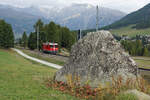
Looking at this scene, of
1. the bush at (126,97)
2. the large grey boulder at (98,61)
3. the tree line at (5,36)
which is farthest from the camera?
the tree line at (5,36)

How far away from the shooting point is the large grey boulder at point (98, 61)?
9.70 metres

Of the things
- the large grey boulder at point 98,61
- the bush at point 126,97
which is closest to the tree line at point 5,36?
the large grey boulder at point 98,61

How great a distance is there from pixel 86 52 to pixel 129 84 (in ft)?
10.4

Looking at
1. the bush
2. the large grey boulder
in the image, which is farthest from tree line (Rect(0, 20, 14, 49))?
the bush

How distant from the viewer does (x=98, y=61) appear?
10156 mm

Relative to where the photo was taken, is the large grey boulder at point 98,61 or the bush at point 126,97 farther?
the large grey boulder at point 98,61

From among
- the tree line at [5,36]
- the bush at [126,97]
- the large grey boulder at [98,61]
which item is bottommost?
the bush at [126,97]

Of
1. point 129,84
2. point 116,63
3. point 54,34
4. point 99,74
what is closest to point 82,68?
point 99,74

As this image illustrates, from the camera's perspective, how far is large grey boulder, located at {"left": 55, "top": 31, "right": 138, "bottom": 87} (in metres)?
9.70

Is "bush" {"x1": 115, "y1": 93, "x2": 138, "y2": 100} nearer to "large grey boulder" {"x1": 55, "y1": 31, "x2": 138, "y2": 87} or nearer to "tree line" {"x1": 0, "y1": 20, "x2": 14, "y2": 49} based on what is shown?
"large grey boulder" {"x1": 55, "y1": 31, "x2": 138, "y2": 87}

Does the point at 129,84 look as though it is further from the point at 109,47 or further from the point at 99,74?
the point at 109,47

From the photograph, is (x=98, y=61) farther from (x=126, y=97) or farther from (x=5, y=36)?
(x=5, y=36)

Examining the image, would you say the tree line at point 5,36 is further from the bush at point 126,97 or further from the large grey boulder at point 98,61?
the bush at point 126,97

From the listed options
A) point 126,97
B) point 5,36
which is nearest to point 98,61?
point 126,97
